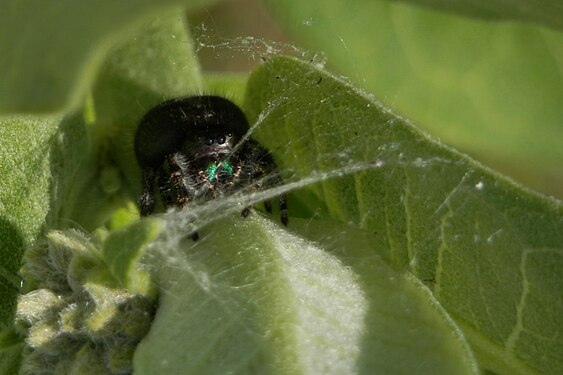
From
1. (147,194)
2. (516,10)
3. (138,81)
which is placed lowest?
(147,194)

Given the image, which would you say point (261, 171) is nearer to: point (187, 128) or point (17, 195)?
point (187, 128)

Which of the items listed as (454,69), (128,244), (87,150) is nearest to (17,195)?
(87,150)

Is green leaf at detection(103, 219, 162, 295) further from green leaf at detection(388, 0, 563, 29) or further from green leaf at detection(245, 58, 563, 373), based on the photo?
green leaf at detection(388, 0, 563, 29)

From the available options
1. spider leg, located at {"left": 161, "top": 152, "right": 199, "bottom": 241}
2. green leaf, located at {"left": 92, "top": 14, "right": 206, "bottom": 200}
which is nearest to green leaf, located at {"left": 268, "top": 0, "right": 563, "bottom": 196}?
green leaf, located at {"left": 92, "top": 14, "right": 206, "bottom": 200}

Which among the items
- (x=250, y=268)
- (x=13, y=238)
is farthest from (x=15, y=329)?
(x=250, y=268)

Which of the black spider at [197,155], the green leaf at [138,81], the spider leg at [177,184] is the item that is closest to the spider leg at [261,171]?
the black spider at [197,155]

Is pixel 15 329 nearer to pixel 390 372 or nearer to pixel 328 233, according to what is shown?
pixel 328 233
